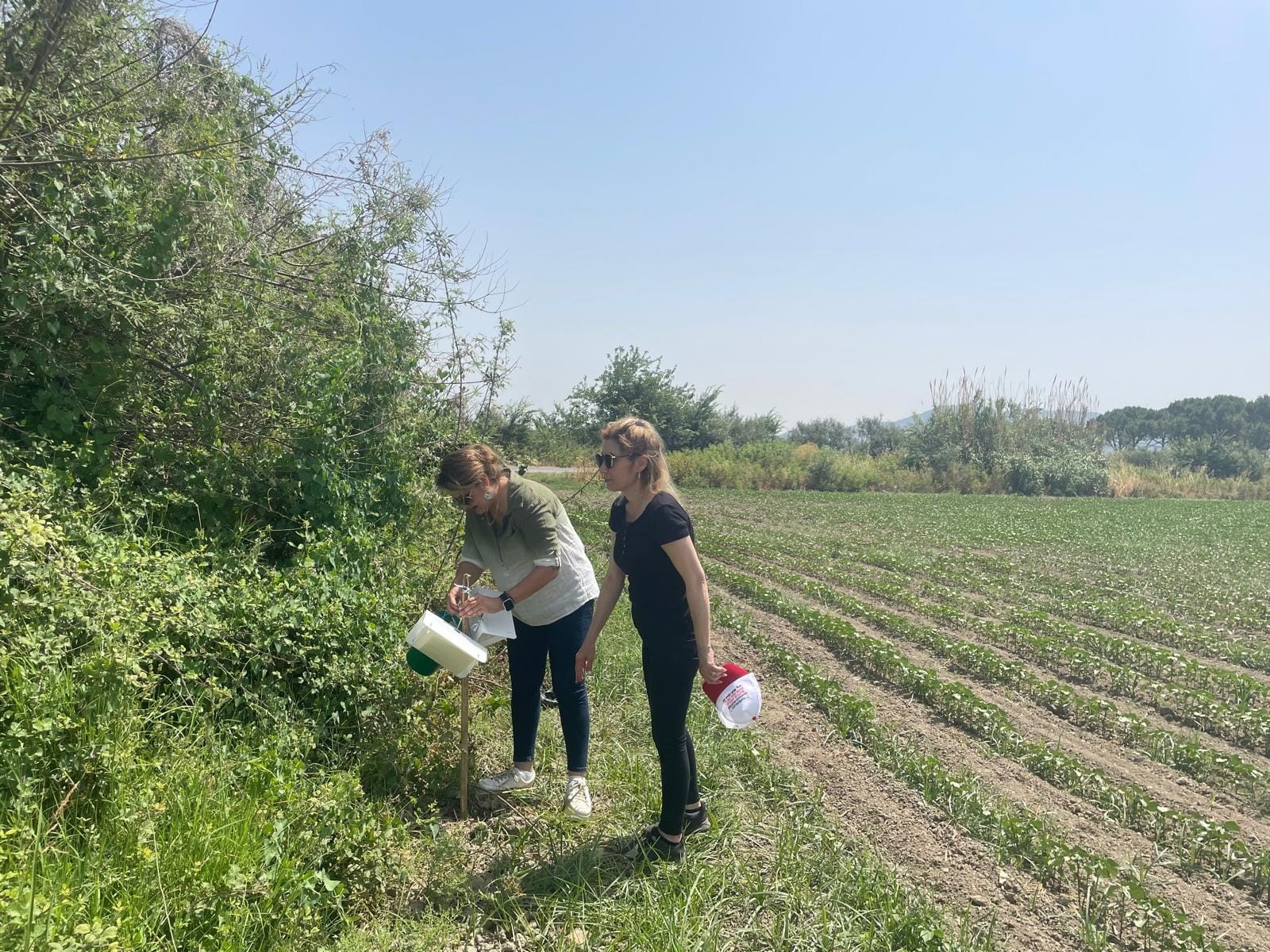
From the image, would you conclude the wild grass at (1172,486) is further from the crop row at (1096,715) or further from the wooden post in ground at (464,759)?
the wooden post in ground at (464,759)

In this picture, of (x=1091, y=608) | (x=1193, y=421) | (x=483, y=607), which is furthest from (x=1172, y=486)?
(x=1193, y=421)

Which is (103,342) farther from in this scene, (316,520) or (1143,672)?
(1143,672)

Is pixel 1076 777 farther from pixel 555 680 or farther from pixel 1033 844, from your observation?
pixel 555 680

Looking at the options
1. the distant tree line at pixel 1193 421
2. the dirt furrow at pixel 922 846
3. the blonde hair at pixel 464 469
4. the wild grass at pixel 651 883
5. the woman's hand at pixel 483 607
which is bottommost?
the dirt furrow at pixel 922 846

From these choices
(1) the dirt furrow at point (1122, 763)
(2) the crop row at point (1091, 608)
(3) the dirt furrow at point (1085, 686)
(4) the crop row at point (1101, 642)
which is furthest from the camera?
(2) the crop row at point (1091, 608)

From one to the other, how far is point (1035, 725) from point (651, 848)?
3665mm

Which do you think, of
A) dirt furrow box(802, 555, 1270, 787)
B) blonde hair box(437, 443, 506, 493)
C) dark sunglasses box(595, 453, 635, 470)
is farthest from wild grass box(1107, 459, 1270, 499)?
blonde hair box(437, 443, 506, 493)

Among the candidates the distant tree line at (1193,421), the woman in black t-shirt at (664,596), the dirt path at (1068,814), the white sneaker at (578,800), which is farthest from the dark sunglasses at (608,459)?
the distant tree line at (1193,421)

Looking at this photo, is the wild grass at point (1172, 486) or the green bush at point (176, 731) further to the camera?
the wild grass at point (1172, 486)

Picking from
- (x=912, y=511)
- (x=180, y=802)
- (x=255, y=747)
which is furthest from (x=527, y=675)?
(x=912, y=511)

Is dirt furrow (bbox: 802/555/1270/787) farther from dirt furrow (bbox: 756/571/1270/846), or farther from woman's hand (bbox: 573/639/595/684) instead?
woman's hand (bbox: 573/639/595/684)

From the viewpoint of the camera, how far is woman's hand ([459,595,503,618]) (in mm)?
3156

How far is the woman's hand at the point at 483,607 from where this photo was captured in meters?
3.16

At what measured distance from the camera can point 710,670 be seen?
282 cm
